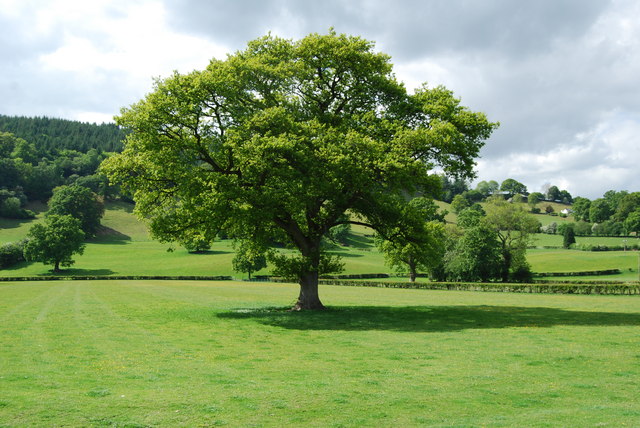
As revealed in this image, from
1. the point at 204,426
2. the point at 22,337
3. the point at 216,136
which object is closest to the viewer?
the point at 204,426

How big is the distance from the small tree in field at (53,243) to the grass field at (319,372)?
8102cm

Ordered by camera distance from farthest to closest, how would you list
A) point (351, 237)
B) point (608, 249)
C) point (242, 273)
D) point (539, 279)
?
point (351, 237) < point (608, 249) < point (242, 273) < point (539, 279)

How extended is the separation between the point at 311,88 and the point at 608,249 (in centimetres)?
12804

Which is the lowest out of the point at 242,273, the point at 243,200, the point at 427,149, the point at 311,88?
the point at 242,273

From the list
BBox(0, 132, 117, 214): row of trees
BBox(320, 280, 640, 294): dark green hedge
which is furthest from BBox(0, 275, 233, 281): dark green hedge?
BBox(0, 132, 117, 214): row of trees

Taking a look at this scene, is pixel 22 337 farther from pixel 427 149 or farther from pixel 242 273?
pixel 242 273

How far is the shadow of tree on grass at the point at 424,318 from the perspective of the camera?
2581 centimetres

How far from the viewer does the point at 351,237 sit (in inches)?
6324

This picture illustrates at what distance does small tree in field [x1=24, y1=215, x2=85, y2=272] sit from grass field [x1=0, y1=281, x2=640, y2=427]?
8102 cm

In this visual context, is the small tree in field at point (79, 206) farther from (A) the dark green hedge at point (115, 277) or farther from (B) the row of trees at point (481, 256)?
(B) the row of trees at point (481, 256)

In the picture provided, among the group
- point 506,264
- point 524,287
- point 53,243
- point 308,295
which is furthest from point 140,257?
point 308,295

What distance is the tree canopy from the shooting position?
27.8m

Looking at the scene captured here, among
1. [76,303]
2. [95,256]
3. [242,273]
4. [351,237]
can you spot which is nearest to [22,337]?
[76,303]

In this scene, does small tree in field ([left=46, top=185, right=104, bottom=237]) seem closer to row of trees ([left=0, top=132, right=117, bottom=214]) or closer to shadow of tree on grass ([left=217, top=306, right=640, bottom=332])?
row of trees ([left=0, top=132, right=117, bottom=214])
